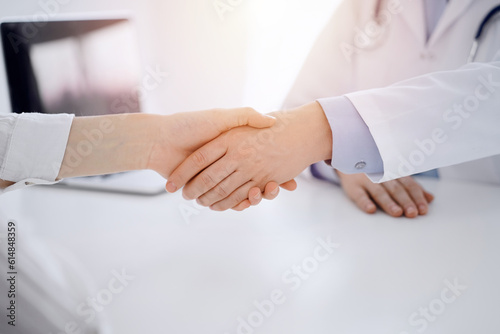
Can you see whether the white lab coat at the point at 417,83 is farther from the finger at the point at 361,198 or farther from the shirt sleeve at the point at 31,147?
the shirt sleeve at the point at 31,147

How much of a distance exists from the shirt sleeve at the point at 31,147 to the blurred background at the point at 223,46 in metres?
0.71

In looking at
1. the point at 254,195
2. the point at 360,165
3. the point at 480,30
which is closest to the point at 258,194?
the point at 254,195

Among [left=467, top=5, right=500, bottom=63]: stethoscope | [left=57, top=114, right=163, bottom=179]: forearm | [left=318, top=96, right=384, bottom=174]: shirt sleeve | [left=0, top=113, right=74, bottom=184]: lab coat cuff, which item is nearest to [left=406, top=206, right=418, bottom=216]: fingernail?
[left=318, top=96, right=384, bottom=174]: shirt sleeve

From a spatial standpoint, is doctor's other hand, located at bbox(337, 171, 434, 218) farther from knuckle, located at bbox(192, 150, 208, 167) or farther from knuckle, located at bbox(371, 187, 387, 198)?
knuckle, located at bbox(192, 150, 208, 167)

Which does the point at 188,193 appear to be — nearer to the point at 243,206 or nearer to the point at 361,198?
the point at 243,206

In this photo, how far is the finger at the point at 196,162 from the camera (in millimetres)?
800

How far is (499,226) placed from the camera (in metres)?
0.76

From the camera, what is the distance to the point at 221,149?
0.80 meters

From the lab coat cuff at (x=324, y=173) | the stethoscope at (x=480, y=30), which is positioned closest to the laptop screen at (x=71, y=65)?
the lab coat cuff at (x=324, y=173)

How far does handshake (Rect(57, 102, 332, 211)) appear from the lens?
759mm

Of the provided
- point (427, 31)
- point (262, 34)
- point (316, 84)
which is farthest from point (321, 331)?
point (262, 34)

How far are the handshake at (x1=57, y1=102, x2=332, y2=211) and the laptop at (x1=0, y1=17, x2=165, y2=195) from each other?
0.74 feet

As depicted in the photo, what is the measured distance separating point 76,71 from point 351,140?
73cm

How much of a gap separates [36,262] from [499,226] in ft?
3.02
